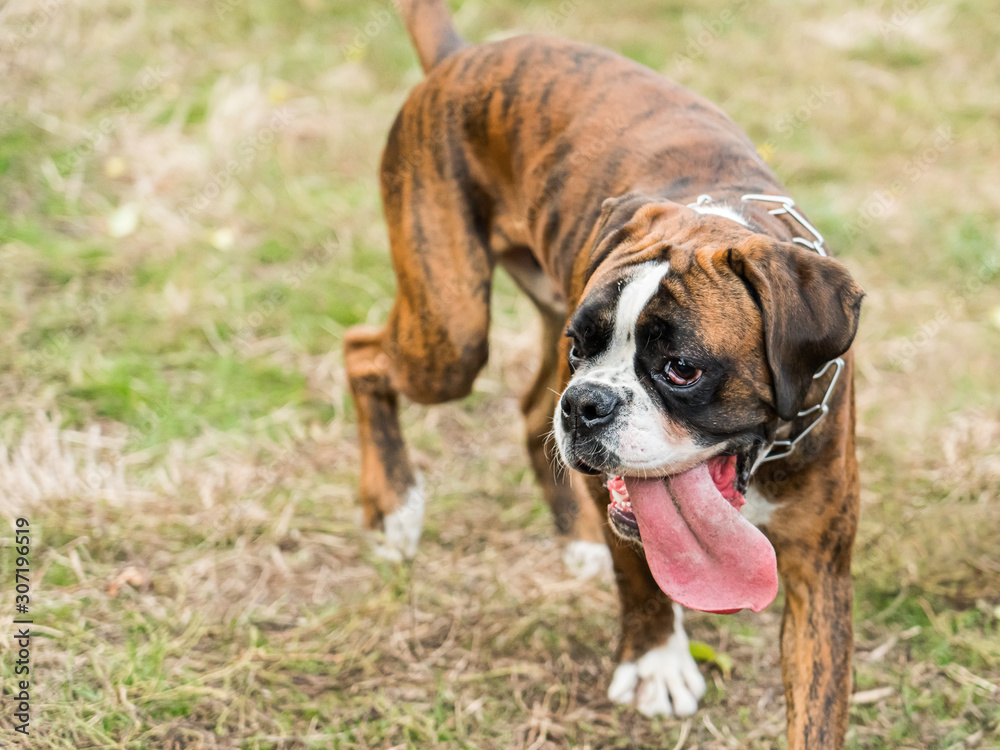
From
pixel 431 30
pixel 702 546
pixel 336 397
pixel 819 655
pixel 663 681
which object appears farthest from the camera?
pixel 336 397

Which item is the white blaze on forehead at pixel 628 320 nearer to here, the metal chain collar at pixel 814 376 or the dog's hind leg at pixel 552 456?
the metal chain collar at pixel 814 376

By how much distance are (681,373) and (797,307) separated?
0.32 metres

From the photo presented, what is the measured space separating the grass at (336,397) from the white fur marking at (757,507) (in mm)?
840

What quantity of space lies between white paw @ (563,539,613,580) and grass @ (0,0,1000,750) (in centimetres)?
7

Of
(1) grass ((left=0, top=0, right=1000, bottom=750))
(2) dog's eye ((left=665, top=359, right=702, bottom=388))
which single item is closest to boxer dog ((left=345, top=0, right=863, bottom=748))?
(2) dog's eye ((left=665, top=359, right=702, bottom=388))

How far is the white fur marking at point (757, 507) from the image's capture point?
2766 millimetres

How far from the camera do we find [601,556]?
12.7 feet

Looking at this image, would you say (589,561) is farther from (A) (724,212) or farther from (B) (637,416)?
(A) (724,212)

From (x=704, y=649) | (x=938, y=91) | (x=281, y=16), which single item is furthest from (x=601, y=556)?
(x=281, y=16)

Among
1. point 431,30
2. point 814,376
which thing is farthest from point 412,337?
point 814,376

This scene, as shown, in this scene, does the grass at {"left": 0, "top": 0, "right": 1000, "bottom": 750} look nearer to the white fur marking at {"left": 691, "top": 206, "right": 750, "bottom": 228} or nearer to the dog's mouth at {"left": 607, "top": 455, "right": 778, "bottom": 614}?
the dog's mouth at {"left": 607, "top": 455, "right": 778, "bottom": 614}

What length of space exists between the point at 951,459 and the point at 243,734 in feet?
9.63

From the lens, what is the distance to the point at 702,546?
8.59ft

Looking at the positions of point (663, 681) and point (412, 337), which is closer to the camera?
point (663, 681)
